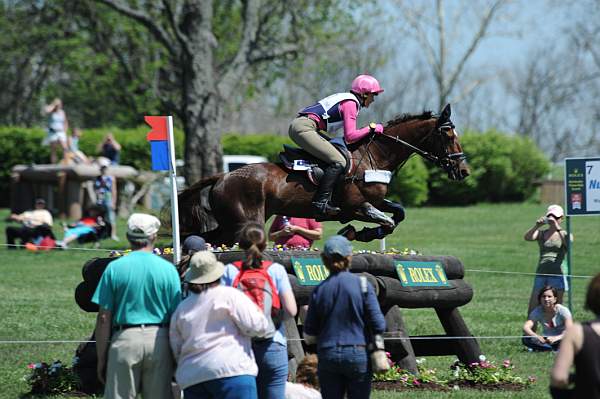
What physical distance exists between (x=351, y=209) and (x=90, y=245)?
12.8 m

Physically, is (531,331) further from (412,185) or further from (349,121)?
(412,185)

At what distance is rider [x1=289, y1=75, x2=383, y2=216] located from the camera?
1140cm

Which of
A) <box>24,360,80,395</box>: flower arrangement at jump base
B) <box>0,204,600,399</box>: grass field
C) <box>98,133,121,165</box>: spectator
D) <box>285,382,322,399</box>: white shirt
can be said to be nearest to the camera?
<box>285,382,322,399</box>: white shirt

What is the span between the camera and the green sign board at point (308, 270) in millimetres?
10398

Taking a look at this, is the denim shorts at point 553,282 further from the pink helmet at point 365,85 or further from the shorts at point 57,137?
the shorts at point 57,137

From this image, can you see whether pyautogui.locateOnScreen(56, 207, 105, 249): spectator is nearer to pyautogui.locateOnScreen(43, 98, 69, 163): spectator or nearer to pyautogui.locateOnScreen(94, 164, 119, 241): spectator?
pyautogui.locateOnScreen(94, 164, 119, 241): spectator

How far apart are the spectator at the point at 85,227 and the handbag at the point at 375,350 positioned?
15923mm

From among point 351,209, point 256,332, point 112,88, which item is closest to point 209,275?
point 256,332

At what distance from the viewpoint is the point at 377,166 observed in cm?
1191

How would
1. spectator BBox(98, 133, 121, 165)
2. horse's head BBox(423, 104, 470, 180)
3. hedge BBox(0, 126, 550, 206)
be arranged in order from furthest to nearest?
hedge BBox(0, 126, 550, 206) < spectator BBox(98, 133, 121, 165) < horse's head BBox(423, 104, 470, 180)

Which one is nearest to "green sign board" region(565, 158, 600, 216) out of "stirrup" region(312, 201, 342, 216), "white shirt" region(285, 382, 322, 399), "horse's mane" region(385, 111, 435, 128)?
"horse's mane" region(385, 111, 435, 128)

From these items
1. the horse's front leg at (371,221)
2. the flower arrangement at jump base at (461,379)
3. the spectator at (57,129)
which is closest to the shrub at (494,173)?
the spectator at (57,129)

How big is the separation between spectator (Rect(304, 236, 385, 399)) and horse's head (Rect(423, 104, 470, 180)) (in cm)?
489

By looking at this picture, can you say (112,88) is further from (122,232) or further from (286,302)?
(286,302)
